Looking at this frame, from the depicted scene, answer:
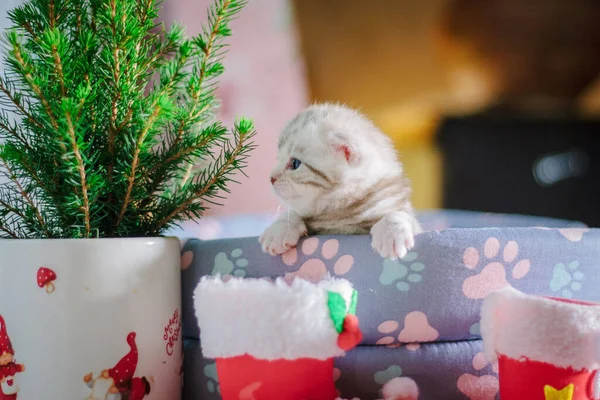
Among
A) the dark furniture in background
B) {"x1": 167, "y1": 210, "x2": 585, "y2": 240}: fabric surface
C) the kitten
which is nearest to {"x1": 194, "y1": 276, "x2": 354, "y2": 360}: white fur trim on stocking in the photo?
the kitten

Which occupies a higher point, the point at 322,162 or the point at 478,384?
the point at 322,162

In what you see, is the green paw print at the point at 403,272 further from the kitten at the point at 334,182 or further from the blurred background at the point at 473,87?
the blurred background at the point at 473,87

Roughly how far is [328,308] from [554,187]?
7.15 ft

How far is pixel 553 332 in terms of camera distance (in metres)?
0.50

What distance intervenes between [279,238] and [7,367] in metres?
0.34

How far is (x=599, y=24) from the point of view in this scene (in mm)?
2324

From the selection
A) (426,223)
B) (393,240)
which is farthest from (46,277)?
(426,223)

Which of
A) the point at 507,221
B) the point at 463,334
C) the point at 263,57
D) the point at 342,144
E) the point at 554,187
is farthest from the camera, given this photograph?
the point at 554,187

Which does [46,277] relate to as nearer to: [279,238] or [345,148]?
[279,238]

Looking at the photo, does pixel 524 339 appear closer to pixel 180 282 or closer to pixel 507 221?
pixel 180 282

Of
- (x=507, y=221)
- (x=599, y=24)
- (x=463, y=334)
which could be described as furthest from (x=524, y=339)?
(x=599, y=24)

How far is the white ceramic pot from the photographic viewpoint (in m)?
0.55

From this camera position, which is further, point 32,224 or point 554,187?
point 554,187

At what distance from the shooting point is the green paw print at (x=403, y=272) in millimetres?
599
